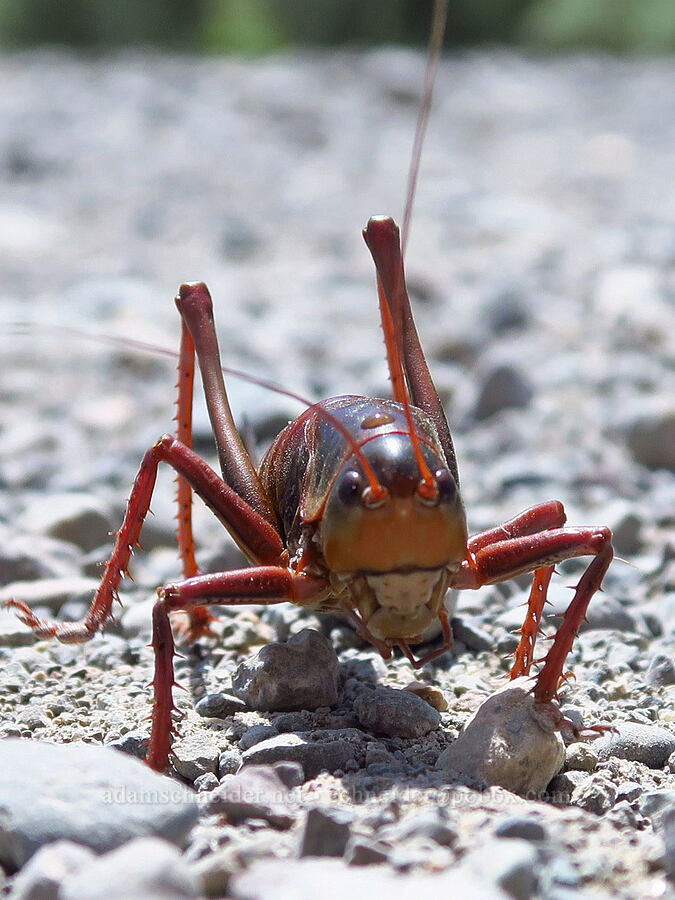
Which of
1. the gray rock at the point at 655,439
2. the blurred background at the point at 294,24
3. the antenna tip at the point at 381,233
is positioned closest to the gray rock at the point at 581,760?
the antenna tip at the point at 381,233

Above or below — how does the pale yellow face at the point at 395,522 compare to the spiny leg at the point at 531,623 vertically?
above

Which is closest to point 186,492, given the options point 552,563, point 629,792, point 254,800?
point 552,563

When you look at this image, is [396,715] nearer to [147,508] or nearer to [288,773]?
[288,773]

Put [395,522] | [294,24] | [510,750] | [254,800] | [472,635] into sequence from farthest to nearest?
[294,24] < [472,635] < [510,750] < [395,522] < [254,800]

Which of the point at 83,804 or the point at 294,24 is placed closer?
the point at 83,804

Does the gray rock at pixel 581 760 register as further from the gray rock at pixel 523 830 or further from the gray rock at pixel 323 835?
the gray rock at pixel 323 835

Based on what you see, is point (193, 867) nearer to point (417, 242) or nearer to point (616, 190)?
point (417, 242)
